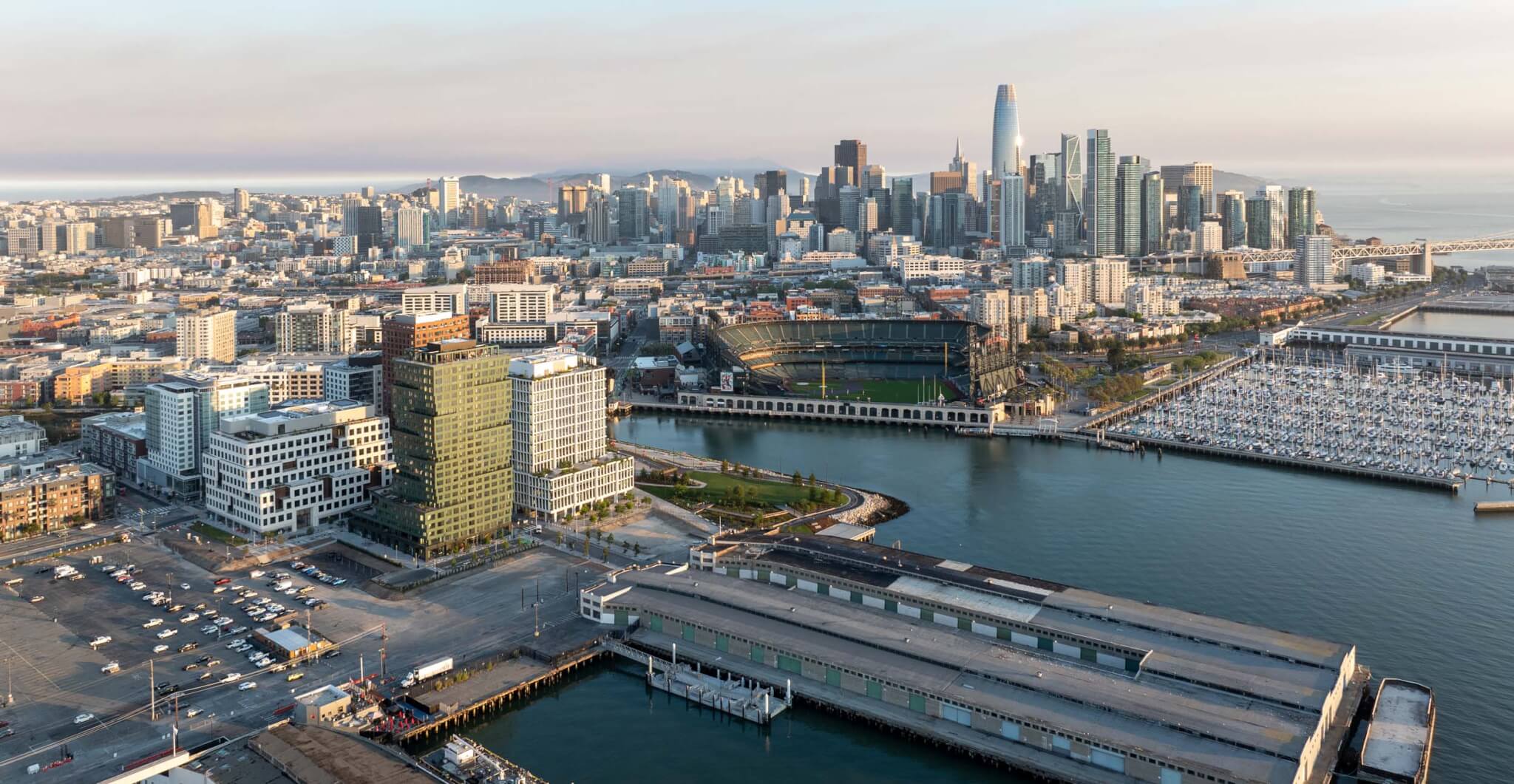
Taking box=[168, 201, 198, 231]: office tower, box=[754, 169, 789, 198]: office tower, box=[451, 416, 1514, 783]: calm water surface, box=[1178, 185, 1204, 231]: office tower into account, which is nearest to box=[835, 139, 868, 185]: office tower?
box=[754, 169, 789, 198]: office tower

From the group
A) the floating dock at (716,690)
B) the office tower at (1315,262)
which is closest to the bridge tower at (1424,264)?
the office tower at (1315,262)

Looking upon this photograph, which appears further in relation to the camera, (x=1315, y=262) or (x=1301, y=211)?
(x=1301, y=211)

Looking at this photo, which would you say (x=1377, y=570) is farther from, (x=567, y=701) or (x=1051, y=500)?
(x=567, y=701)

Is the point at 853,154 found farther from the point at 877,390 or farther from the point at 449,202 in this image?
the point at 877,390

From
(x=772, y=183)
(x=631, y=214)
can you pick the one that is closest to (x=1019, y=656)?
(x=631, y=214)

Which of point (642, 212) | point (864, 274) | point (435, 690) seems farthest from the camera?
point (642, 212)

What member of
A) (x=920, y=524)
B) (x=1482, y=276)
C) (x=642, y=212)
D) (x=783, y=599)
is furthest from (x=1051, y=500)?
(x=642, y=212)

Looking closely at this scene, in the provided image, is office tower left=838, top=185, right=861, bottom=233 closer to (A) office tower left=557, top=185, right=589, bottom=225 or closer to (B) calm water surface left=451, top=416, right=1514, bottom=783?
(A) office tower left=557, top=185, right=589, bottom=225
